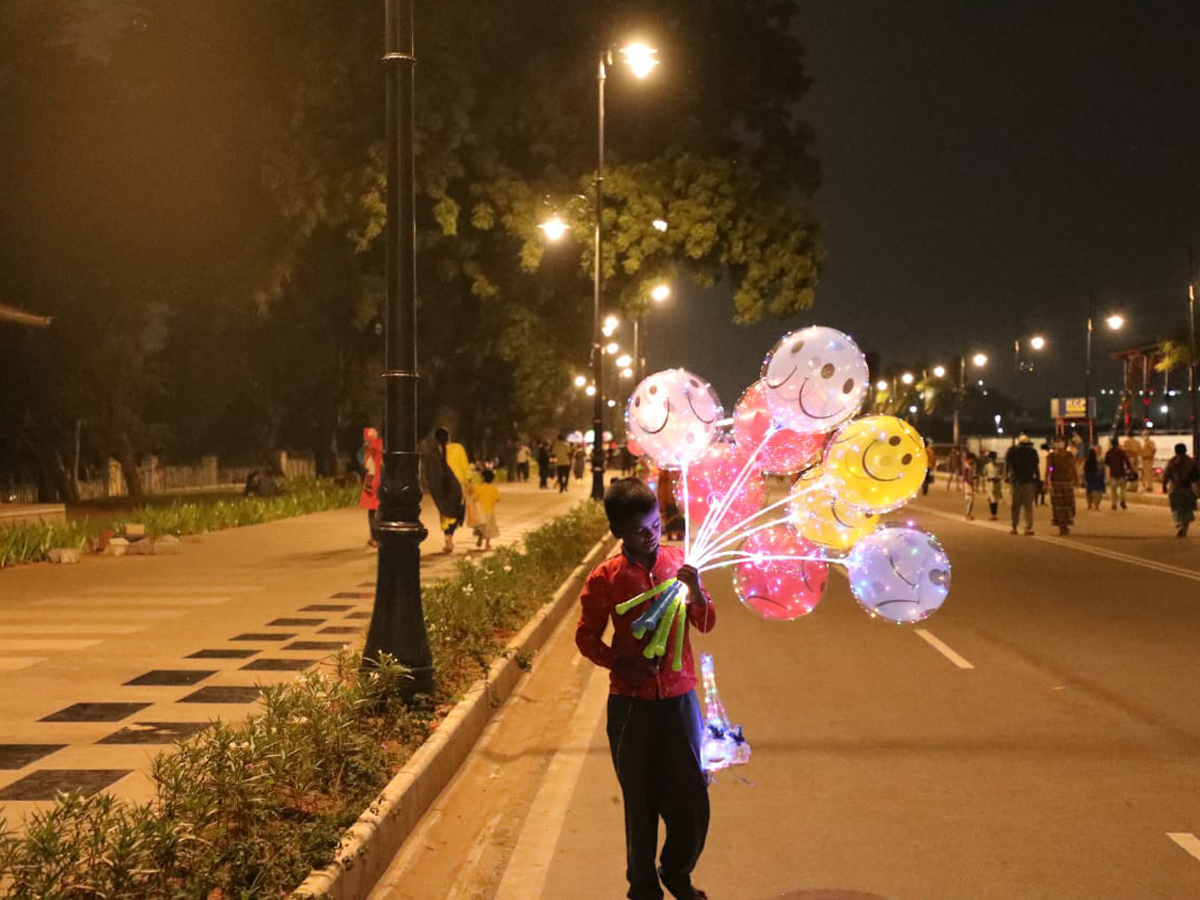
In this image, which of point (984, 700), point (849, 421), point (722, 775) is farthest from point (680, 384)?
point (984, 700)

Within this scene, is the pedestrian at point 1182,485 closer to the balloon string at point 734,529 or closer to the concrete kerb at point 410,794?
the concrete kerb at point 410,794

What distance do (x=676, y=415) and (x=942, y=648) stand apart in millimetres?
7100

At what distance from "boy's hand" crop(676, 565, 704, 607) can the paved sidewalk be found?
3.47 metres

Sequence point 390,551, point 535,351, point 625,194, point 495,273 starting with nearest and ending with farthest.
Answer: point 390,551 < point 625,194 < point 495,273 < point 535,351

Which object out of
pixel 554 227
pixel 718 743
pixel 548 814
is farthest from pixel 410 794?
pixel 554 227

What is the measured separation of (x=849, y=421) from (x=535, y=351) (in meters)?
33.2

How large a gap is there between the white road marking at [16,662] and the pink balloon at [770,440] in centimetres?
715

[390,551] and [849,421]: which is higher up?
[849,421]

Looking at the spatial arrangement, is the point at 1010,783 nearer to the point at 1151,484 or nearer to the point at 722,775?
the point at 722,775

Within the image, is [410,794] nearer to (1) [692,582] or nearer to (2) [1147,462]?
(1) [692,582]

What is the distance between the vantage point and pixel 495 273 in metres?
36.0

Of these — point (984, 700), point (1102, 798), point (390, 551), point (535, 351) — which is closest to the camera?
point (1102, 798)

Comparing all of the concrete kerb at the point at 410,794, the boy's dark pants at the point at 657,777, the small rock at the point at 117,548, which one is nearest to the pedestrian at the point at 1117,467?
the small rock at the point at 117,548

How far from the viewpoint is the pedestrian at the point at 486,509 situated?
21266mm
